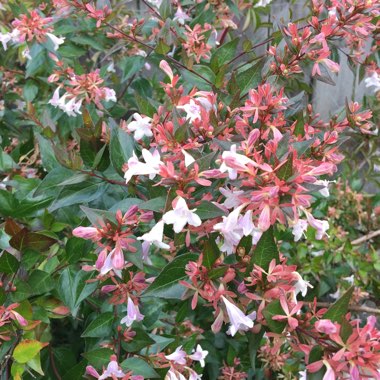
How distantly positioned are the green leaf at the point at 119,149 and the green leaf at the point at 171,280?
0.70 ft

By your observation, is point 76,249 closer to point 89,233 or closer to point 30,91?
point 89,233

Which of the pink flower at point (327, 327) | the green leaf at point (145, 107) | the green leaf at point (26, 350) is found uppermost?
the green leaf at point (145, 107)

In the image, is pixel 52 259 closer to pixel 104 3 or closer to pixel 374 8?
pixel 104 3

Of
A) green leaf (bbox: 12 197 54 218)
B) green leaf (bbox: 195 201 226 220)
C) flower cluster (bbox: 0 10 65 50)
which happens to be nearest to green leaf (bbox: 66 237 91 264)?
green leaf (bbox: 12 197 54 218)

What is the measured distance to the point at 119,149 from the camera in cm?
89

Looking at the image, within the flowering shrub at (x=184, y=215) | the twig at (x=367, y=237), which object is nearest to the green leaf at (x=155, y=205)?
the flowering shrub at (x=184, y=215)

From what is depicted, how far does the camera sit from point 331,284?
1764 millimetres

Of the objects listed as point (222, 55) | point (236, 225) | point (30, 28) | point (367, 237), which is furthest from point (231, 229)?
point (367, 237)

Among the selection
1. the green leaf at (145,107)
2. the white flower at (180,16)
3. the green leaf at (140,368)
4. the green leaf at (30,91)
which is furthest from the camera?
the green leaf at (30,91)

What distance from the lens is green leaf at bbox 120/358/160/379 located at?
852 mm

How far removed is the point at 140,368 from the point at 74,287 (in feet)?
0.68

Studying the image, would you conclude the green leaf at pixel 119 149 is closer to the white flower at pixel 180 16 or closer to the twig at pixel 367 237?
the white flower at pixel 180 16

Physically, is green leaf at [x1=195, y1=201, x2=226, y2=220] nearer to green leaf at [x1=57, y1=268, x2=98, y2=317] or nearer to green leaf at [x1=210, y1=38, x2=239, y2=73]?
green leaf at [x1=57, y1=268, x2=98, y2=317]

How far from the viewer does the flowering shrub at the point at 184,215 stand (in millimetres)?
698
